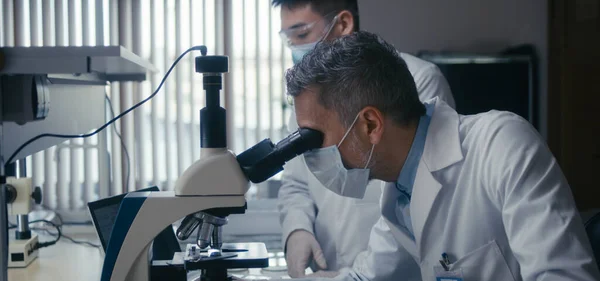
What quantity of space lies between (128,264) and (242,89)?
2.61 meters

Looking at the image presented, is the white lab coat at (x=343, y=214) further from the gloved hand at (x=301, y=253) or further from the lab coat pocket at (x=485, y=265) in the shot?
the lab coat pocket at (x=485, y=265)

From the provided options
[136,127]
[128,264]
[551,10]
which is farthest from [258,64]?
[128,264]

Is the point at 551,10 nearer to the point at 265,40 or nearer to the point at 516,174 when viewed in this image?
the point at 265,40

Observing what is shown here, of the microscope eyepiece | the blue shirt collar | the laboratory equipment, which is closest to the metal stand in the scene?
the laboratory equipment

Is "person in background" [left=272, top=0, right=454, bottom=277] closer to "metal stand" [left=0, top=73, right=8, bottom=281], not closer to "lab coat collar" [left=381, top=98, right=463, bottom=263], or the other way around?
"lab coat collar" [left=381, top=98, right=463, bottom=263]

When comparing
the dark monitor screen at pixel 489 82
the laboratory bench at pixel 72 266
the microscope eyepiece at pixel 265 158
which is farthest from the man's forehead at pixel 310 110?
the dark monitor screen at pixel 489 82

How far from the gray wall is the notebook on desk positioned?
259 cm

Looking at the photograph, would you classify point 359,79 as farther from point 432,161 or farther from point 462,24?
point 462,24

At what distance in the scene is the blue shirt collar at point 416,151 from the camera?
1.27 metres

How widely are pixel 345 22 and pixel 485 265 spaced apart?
40.9 inches

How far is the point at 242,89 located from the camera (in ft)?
11.8

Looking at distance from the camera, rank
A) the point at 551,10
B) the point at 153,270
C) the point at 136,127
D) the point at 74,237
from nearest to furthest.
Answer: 1. the point at 153,270
2. the point at 74,237
3. the point at 136,127
4. the point at 551,10

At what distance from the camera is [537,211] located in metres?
1.02

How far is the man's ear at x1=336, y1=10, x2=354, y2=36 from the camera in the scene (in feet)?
6.51
